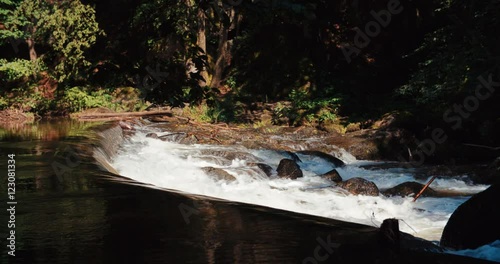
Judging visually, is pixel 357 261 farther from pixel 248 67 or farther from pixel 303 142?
pixel 248 67

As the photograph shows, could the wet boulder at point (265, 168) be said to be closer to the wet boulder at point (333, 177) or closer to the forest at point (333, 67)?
the wet boulder at point (333, 177)

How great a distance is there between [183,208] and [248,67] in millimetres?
19186

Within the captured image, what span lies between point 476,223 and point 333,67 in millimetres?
18284

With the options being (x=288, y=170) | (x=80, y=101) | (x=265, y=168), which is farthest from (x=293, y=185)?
(x=80, y=101)

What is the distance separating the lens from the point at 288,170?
12398mm

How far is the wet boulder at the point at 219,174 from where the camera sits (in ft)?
36.7

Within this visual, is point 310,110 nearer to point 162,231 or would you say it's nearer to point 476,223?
point 476,223

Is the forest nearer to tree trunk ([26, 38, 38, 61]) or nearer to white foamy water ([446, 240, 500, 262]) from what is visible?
tree trunk ([26, 38, 38, 61])

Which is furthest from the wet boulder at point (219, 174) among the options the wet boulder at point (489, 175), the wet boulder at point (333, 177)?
the wet boulder at point (489, 175)

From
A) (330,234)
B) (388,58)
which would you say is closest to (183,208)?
(330,234)

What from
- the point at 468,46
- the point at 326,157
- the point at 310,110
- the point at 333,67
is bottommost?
the point at 326,157

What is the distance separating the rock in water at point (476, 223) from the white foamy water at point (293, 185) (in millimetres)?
1732

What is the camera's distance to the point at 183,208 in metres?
5.77

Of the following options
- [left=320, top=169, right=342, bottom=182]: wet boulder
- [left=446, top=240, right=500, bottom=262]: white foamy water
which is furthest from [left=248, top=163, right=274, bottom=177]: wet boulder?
[left=446, top=240, right=500, bottom=262]: white foamy water
